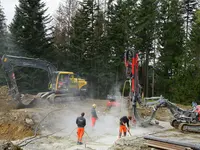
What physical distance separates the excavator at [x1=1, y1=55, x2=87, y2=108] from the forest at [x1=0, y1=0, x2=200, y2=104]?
29.2 ft

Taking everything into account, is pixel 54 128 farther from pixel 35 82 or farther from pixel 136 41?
pixel 136 41

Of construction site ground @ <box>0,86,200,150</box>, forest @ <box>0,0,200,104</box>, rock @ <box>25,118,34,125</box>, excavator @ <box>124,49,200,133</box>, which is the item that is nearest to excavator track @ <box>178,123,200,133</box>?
excavator @ <box>124,49,200,133</box>

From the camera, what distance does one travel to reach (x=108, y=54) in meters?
36.6

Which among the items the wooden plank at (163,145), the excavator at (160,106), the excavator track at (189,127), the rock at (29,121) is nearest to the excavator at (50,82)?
the rock at (29,121)

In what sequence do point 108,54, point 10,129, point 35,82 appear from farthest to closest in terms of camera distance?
point 108,54
point 35,82
point 10,129

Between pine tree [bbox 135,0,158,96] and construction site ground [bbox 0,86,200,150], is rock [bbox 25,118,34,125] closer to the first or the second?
construction site ground [bbox 0,86,200,150]

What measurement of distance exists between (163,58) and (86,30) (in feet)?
36.5

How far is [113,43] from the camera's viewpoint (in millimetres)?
36594

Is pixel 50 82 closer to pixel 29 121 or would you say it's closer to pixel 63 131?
pixel 29 121

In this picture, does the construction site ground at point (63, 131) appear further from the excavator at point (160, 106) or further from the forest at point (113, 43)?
the forest at point (113, 43)

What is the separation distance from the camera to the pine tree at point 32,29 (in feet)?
103

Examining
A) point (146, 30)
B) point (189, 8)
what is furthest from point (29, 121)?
point (189, 8)

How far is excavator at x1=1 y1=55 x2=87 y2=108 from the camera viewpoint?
770 inches

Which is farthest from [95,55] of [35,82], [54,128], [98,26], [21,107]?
[54,128]
